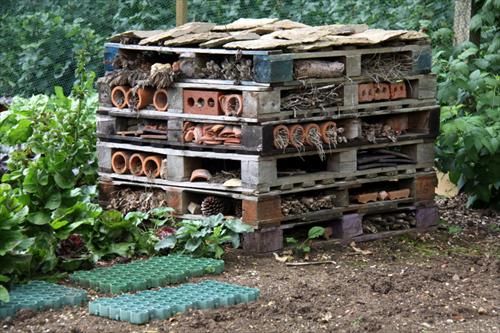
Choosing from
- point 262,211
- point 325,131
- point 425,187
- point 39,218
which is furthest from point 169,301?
point 425,187

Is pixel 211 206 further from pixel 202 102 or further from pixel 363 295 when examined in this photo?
pixel 363 295

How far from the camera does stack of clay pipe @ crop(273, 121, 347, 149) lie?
8.01 meters

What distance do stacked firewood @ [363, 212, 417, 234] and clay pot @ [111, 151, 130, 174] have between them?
1.82 m

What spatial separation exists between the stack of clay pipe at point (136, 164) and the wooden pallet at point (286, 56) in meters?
0.72

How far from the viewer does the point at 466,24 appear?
10438 mm

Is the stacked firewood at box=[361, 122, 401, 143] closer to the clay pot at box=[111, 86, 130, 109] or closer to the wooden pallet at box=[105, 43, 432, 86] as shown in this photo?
the wooden pallet at box=[105, 43, 432, 86]

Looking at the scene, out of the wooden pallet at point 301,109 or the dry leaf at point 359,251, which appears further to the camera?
the dry leaf at point 359,251

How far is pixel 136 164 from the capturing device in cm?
869

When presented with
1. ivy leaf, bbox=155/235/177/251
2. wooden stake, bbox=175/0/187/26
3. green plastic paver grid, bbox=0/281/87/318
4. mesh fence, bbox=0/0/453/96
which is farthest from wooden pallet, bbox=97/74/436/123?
mesh fence, bbox=0/0/453/96

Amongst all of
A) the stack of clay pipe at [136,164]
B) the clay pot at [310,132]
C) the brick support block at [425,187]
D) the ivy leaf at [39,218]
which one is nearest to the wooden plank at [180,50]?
the clay pot at [310,132]

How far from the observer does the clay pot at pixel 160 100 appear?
841 centimetres

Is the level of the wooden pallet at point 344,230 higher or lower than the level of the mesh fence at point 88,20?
lower

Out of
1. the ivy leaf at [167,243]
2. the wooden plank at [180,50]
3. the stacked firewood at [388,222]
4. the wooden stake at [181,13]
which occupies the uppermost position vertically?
the wooden stake at [181,13]

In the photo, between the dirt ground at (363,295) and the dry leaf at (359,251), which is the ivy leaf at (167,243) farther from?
the dry leaf at (359,251)
